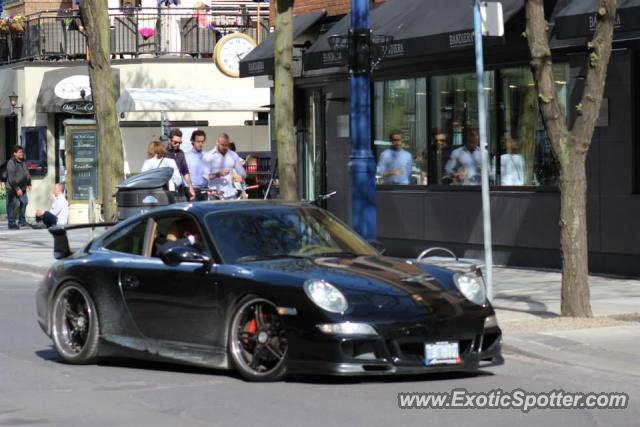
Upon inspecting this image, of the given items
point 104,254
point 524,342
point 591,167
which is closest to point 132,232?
point 104,254

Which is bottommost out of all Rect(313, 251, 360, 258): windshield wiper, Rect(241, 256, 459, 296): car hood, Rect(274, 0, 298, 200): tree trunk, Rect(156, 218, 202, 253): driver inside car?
Rect(241, 256, 459, 296): car hood

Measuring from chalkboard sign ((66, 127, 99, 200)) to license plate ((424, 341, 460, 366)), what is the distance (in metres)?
25.5

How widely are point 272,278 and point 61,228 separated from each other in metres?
3.20

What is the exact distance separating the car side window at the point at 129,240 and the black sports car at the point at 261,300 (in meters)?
0.01

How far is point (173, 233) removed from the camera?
35.8 ft

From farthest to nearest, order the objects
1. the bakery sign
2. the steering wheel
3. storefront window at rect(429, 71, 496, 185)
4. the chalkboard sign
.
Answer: the bakery sign
the chalkboard sign
storefront window at rect(429, 71, 496, 185)
the steering wheel

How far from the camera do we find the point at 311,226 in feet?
35.6

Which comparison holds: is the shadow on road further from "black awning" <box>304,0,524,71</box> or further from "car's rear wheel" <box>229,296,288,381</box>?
"black awning" <box>304,0,524,71</box>

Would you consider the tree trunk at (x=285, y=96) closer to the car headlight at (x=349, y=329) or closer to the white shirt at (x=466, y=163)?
the white shirt at (x=466, y=163)

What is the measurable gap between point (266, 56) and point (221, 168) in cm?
408

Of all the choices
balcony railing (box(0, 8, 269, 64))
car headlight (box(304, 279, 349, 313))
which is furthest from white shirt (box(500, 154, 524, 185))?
balcony railing (box(0, 8, 269, 64))

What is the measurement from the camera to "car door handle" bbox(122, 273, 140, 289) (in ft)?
35.1

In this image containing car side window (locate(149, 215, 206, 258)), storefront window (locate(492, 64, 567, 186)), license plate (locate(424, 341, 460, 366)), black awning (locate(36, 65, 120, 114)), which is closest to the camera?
license plate (locate(424, 341, 460, 366))

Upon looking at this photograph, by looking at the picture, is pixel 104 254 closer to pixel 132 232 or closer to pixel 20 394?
pixel 132 232
